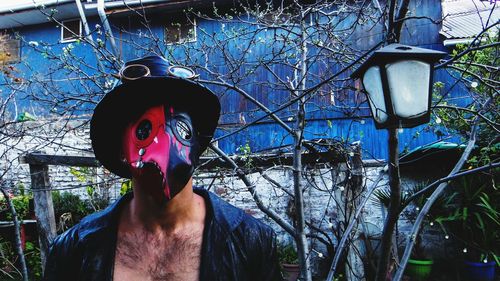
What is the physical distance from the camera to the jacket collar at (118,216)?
1563mm

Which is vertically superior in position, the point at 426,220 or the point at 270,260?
the point at 270,260

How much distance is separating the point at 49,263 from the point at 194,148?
2.62 ft

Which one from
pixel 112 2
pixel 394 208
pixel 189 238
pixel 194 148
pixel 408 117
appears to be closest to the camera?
pixel 194 148

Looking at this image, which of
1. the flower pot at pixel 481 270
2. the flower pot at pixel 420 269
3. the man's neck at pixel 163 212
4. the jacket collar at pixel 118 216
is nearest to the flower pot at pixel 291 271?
the flower pot at pixel 420 269

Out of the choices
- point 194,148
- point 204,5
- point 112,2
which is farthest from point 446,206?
point 112,2

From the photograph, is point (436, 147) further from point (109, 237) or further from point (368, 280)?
point (109, 237)

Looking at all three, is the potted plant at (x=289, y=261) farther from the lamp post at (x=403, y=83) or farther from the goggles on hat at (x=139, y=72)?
the goggles on hat at (x=139, y=72)

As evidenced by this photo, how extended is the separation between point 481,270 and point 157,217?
6.15m

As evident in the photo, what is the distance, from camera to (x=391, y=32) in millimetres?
2014

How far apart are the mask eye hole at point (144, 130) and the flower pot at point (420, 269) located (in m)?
5.85

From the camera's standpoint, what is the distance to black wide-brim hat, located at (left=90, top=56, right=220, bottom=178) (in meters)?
1.45

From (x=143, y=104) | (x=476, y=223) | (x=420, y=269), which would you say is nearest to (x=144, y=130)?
(x=143, y=104)

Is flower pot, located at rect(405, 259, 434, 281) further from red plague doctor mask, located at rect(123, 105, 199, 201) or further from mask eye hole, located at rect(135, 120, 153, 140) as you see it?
mask eye hole, located at rect(135, 120, 153, 140)

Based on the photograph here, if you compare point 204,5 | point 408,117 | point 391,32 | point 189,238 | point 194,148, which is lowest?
point 189,238
